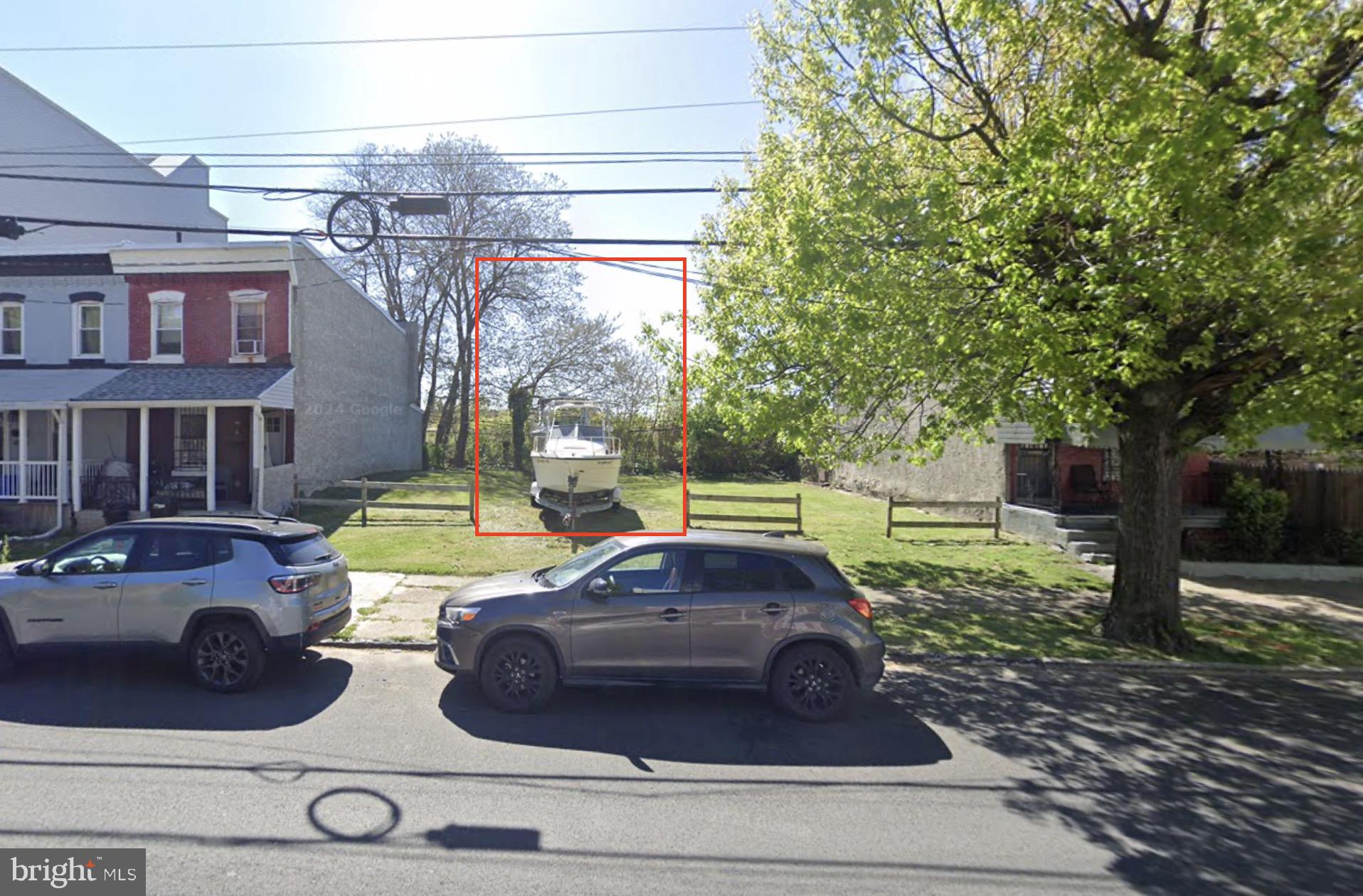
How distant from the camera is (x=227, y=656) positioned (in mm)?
6344

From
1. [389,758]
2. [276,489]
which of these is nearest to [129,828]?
[389,758]

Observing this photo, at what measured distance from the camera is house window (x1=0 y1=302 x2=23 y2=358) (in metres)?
17.5

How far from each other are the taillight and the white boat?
898 centimetres

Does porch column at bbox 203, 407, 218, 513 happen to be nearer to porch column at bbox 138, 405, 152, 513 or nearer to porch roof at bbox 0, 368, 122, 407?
porch column at bbox 138, 405, 152, 513

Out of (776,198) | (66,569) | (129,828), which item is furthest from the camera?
(776,198)

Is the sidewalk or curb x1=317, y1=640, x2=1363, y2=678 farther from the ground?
the sidewalk

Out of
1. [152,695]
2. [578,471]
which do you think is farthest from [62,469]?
[152,695]

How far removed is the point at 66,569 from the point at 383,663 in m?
2.94

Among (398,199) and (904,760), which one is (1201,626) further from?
(398,199)

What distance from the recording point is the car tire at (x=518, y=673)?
5.96m

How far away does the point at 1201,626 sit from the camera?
374 inches

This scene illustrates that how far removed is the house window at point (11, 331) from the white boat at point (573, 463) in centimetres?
1287

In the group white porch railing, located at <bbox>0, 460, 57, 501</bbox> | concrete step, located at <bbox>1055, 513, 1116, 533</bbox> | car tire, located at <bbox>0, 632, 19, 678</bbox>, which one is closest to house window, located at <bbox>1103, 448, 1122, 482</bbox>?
concrete step, located at <bbox>1055, 513, 1116, 533</bbox>

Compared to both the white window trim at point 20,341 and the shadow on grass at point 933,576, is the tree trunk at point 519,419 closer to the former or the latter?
the white window trim at point 20,341
